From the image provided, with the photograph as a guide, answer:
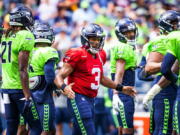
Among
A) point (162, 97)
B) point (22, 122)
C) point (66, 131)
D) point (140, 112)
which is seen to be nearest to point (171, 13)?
point (162, 97)

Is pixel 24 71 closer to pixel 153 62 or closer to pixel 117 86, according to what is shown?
pixel 117 86

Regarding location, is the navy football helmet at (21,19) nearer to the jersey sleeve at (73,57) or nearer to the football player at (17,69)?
the football player at (17,69)

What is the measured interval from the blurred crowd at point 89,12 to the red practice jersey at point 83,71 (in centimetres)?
771

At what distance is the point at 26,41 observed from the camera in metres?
9.80

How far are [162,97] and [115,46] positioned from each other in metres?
1.30

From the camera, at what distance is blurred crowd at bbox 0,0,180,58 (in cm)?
1792

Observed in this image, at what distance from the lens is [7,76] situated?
10062 mm

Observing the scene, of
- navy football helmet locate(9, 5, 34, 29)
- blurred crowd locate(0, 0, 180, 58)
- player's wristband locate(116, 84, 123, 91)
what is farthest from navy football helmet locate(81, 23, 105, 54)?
blurred crowd locate(0, 0, 180, 58)

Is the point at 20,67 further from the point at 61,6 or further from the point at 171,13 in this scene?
the point at 61,6

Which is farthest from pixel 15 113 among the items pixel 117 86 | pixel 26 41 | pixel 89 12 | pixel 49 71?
pixel 89 12

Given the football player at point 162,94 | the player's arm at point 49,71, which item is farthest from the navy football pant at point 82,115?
the football player at point 162,94

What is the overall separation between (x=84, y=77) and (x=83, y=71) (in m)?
0.09

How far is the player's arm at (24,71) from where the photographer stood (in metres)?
9.75

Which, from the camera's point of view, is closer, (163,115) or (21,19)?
(21,19)
